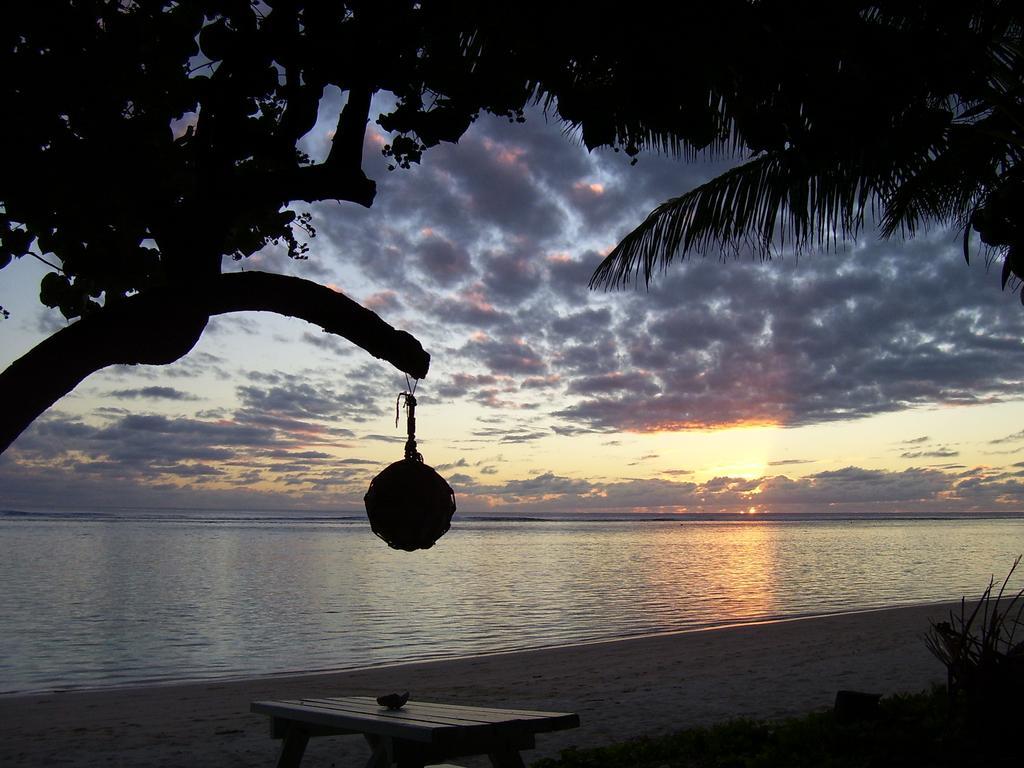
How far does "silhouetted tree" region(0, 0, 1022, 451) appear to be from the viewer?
3234mm

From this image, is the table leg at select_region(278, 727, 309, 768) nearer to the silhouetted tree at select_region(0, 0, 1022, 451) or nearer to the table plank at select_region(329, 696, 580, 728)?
the table plank at select_region(329, 696, 580, 728)

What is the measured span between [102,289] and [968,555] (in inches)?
1586

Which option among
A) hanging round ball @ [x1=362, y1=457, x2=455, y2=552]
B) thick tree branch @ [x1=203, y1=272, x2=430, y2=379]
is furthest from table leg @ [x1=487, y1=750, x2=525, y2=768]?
thick tree branch @ [x1=203, y1=272, x2=430, y2=379]

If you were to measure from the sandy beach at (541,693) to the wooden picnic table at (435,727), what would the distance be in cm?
273

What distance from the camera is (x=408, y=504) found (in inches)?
168

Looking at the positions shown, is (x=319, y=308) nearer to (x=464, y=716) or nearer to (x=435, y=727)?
(x=435, y=727)

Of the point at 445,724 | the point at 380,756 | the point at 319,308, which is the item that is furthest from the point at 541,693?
the point at 319,308

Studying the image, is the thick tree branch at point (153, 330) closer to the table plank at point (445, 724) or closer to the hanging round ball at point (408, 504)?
the hanging round ball at point (408, 504)

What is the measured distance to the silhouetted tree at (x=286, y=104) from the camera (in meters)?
3.23

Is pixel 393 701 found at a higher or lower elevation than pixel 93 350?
lower

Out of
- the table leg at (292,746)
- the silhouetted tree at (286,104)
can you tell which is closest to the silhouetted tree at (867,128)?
the silhouetted tree at (286,104)

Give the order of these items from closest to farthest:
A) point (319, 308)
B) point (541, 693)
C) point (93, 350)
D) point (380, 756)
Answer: point (93, 350), point (319, 308), point (380, 756), point (541, 693)

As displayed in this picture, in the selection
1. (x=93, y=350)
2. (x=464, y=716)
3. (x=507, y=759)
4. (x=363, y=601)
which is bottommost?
(x=363, y=601)

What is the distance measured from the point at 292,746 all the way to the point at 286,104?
307cm
